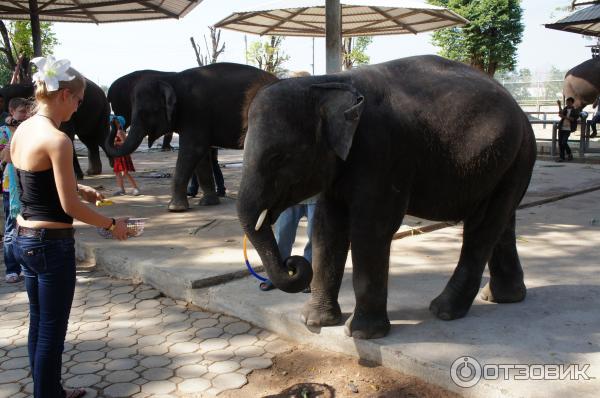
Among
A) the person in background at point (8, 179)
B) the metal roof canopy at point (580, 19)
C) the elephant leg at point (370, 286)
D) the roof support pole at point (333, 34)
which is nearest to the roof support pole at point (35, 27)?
the roof support pole at point (333, 34)

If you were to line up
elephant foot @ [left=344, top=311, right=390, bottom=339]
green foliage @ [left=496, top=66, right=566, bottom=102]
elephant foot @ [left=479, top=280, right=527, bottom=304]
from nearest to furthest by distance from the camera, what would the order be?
elephant foot @ [left=344, top=311, right=390, bottom=339] < elephant foot @ [left=479, top=280, right=527, bottom=304] < green foliage @ [left=496, top=66, right=566, bottom=102]

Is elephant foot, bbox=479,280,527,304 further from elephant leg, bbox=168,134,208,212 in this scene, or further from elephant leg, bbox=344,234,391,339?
elephant leg, bbox=168,134,208,212

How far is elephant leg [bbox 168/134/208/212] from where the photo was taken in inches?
297

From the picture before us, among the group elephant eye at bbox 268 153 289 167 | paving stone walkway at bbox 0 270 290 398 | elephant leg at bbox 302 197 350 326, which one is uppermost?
elephant eye at bbox 268 153 289 167

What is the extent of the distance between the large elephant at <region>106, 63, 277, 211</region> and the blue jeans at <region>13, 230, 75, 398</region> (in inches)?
190

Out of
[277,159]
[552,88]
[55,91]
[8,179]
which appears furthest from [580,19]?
[552,88]

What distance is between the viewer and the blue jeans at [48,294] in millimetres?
2639

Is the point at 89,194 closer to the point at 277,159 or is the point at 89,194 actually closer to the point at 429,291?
the point at 277,159

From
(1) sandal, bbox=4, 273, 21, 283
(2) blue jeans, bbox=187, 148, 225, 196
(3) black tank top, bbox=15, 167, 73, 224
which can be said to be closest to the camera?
(3) black tank top, bbox=15, 167, 73, 224

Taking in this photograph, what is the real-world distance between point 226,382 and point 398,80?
1.99 m

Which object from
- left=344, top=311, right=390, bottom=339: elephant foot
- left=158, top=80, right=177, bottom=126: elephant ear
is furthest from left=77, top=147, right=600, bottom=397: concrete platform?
left=158, top=80, right=177, bottom=126: elephant ear

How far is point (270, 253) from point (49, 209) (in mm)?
1087

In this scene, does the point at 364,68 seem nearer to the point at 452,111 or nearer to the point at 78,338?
the point at 452,111

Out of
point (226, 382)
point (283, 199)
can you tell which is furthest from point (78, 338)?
point (283, 199)
